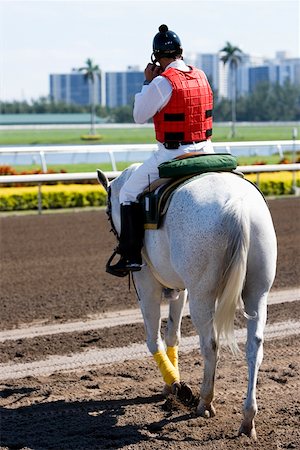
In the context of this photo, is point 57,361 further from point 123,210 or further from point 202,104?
point 202,104

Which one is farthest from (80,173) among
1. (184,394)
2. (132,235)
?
(184,394)

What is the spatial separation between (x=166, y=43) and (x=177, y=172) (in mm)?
751

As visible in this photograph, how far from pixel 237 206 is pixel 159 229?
1.99 feet

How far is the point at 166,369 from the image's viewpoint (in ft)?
16.5

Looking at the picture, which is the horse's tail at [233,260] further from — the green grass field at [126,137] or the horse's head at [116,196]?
the green grass field at [126,137]

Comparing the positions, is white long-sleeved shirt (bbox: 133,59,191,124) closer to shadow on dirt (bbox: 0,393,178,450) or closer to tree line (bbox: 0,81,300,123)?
shadow on dirt (bbox: 0,393,178,450)

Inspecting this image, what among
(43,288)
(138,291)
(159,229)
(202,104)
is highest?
(202,104)

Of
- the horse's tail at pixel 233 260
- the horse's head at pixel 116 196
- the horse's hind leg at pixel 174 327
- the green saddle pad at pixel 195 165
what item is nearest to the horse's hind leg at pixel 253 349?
the horse's tail at pixel 233 260

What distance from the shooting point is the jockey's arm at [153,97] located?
473cm

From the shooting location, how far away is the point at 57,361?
19.4 ft

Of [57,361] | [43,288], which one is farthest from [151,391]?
[43,288]

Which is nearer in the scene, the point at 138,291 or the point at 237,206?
the point at 237,206

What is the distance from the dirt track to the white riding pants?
1162 mm

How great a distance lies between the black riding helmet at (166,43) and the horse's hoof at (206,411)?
1.90 meters
